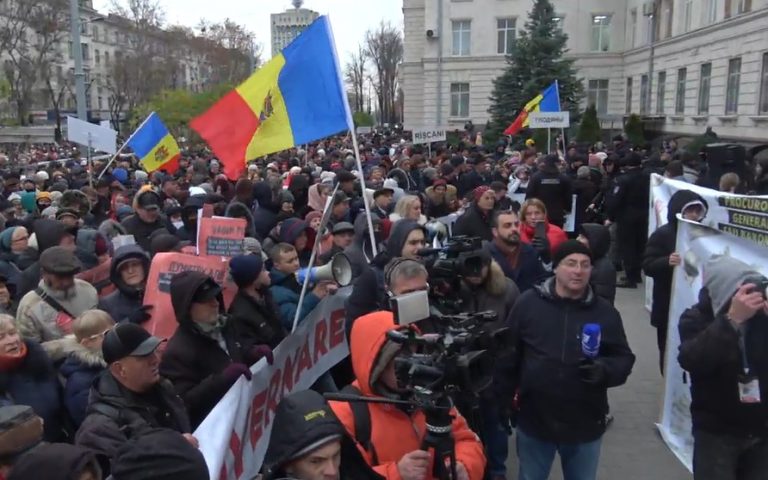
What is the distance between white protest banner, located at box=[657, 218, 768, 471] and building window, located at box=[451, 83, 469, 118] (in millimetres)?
39997

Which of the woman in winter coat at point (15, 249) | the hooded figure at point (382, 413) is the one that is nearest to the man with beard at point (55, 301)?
the woman in winter coat at point (15, 249)

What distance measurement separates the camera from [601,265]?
5492mm

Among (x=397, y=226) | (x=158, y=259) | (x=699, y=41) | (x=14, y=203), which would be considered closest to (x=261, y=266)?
(x=158, y=259)

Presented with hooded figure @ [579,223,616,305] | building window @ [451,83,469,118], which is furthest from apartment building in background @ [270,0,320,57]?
hooded figure @ [579,223,616,305]

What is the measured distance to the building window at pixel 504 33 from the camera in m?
42.8

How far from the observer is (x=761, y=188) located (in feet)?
28.5

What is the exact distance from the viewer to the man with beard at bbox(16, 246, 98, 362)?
4367 mm

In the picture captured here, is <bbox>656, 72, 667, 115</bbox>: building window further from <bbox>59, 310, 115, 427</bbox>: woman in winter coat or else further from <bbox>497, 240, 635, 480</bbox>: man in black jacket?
<bbox>59, 310, 115, 427</bbox>: woman in winter coat

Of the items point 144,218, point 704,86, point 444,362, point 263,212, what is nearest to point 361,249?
point 144,218

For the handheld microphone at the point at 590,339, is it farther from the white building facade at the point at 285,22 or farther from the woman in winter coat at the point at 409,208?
the white building facade at the point at 285,22

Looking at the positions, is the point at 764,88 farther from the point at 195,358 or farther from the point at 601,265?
the point at 195,358

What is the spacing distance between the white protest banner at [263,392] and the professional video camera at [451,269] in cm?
113

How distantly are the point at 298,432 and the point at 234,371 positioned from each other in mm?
1489

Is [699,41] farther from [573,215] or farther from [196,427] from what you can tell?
[196,427]
